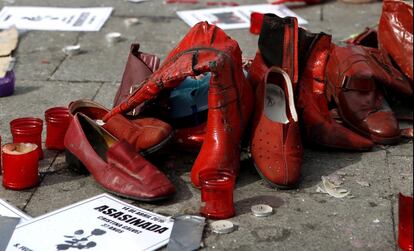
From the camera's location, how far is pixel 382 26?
4055mm

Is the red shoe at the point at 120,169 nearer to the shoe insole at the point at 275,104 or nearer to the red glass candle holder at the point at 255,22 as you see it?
the shoe insole at the point at 275,104

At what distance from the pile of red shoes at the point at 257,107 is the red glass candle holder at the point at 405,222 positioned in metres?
0.55

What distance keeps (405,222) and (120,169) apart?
3.58 ft

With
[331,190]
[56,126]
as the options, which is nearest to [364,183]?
[331,190]

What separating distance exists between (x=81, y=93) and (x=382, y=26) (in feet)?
5.18

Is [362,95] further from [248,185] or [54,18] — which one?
[54,18]

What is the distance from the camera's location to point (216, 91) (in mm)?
3186

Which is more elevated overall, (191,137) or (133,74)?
(133,74)

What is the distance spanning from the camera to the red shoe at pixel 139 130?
3.33 m

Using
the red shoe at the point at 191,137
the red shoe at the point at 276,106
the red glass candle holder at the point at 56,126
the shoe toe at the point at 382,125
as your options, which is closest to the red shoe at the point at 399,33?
the shoe toe at the point at 382,125

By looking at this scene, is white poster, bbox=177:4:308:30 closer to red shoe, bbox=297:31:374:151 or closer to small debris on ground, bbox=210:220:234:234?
red shoe, bbox=297:31:374:151

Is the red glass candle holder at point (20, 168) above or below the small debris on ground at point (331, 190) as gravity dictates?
above

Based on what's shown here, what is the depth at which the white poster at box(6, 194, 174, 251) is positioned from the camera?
9.21ft

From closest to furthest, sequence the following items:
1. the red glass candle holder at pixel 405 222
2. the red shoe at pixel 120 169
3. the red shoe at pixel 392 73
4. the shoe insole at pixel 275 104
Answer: the red glass candle holder at pixel 405 222
the red shoe at pixel 120 169
the shoe insole at pixel 275 104
the red shoe at pixel 392 73
